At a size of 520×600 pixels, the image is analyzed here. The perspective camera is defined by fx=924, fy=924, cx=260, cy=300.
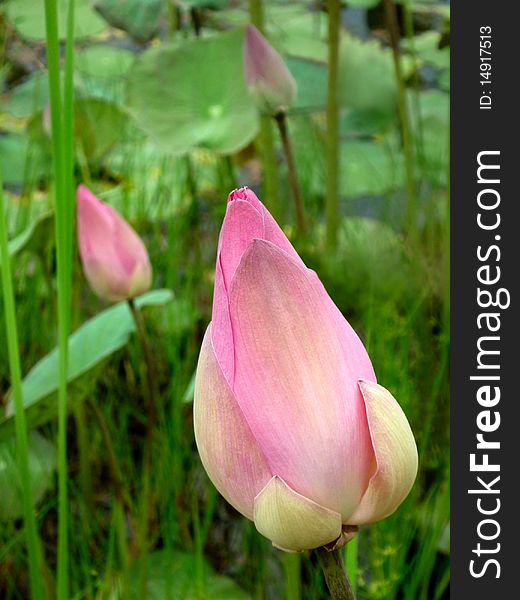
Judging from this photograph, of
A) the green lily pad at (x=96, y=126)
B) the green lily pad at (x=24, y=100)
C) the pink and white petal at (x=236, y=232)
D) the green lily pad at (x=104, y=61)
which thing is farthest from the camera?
the green lily pad at (x=104, y=61)

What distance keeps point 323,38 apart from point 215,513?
3.89ft

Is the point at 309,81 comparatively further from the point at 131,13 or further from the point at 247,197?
the point at 247,197

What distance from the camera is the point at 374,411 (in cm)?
25

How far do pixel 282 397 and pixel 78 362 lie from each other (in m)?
0.45

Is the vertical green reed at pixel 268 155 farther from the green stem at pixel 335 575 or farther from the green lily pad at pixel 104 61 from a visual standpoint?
the green lily pad at pixel 104 61

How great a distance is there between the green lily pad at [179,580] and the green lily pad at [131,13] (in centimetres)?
70

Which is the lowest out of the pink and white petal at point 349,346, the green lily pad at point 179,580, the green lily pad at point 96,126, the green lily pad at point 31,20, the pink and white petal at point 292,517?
the green lily pad at point 179,580

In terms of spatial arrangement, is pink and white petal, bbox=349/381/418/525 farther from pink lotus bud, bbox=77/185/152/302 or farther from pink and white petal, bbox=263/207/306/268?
pink lotus bud, bbox=77/185/152/302

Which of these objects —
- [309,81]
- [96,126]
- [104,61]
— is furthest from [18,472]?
[104,61]

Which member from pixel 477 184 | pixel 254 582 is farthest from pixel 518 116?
pixel 254 582

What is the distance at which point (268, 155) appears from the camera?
2.70 ft

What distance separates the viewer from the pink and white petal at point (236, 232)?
24 centimetres

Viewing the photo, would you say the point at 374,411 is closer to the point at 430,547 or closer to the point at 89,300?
the point at 430,547

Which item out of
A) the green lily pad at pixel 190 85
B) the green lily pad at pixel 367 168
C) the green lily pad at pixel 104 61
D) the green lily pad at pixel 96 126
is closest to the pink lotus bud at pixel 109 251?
the green lily pad at pixel 190 85
